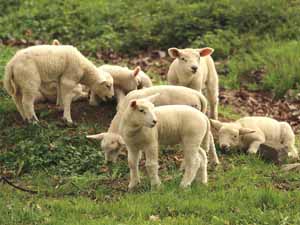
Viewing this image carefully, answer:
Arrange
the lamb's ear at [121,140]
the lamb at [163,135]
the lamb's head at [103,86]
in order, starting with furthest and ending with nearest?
the lamb's head at [103,86]
the lamb's ear at [121,140]
the lamb at [163,135]

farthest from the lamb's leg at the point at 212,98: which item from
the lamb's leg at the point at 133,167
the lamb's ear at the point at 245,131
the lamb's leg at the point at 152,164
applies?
the lamb's leg at the point at 152,164

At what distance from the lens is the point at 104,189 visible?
9.77 meters

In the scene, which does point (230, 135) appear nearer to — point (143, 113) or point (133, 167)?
point (133, 167)

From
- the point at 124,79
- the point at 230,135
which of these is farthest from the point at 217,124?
the point at 124,79

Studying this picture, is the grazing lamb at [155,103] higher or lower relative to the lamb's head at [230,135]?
higher

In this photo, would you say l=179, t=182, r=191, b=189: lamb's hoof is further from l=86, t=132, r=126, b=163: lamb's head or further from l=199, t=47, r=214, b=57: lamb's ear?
l=199, t=47, r=214, b=57: lamb's ear

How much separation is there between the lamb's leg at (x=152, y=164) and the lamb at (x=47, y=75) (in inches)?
106

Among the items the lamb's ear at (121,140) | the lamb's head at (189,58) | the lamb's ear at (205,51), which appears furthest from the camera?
the lamb's ear at (205,51)

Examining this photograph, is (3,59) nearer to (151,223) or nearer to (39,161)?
(39,161)

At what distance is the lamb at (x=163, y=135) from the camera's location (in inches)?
372

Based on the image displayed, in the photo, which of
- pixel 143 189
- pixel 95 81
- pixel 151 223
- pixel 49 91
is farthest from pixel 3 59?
pixel 151 223

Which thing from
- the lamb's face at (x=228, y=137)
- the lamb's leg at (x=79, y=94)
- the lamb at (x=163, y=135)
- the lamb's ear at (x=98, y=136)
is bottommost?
the lamb's face at (x=228, y=137)

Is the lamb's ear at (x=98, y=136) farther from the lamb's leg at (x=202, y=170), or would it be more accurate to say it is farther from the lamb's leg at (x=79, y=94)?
the lamb's leg at (x=79, y=94)

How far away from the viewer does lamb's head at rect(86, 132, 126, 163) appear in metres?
10.6
